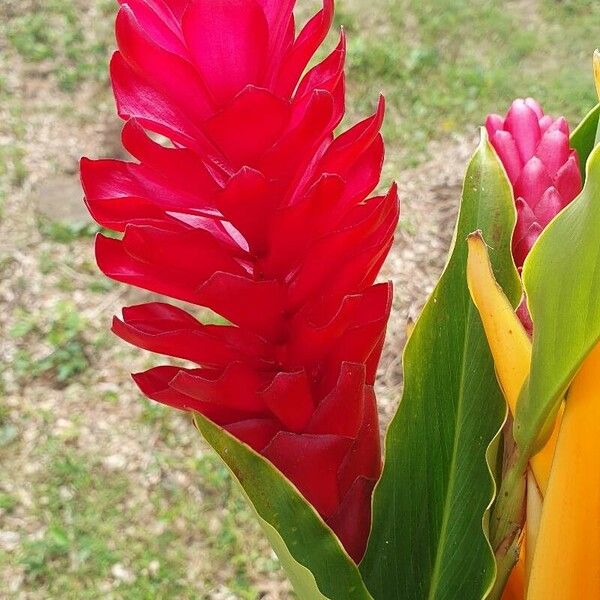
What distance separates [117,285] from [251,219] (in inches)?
76.0

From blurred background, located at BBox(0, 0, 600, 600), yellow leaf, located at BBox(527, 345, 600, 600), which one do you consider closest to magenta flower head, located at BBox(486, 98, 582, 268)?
yellow leaf, located at BBox(527, 345, 600, 600)

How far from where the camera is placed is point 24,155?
2.66 meters

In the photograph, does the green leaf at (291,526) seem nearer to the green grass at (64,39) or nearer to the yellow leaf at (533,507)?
the yellow leaf at (533,507)

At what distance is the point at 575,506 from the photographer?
15.6 inches

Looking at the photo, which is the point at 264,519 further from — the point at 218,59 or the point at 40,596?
the point at 40,596

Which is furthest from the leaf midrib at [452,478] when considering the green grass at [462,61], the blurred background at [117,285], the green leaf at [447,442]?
the green grass at [462,61]

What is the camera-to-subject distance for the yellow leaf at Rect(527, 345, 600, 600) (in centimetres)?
39

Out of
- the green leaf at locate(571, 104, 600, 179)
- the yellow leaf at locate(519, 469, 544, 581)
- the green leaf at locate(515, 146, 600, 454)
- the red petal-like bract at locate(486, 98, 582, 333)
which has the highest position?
the green leaf at locate(571, 104, 600, 179)

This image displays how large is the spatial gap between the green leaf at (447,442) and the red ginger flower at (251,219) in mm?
64

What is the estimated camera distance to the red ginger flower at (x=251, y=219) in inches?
16.0

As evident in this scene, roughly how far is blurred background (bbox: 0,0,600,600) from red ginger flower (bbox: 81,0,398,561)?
133cm

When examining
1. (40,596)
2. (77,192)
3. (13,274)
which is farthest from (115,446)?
(77,192)

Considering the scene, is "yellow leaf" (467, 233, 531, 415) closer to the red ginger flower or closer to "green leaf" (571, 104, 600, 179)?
the red ginger flower

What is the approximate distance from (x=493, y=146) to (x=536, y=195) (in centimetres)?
6
